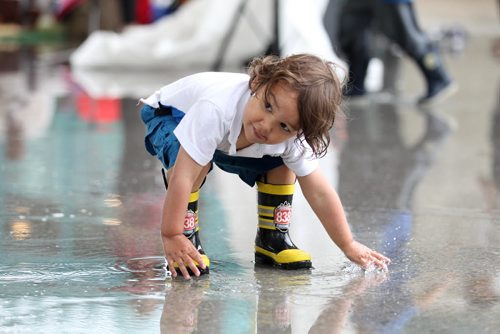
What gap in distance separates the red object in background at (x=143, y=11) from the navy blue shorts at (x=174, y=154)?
363 inches

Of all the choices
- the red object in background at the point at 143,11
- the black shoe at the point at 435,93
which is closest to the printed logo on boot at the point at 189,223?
the black shoe at the point at 435,93

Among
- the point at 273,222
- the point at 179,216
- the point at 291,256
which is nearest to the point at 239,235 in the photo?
the point at 273,222

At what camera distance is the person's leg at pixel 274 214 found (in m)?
3.64

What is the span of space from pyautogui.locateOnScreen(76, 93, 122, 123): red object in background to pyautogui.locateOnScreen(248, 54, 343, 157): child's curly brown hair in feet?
12.4

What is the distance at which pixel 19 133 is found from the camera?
20.6ft

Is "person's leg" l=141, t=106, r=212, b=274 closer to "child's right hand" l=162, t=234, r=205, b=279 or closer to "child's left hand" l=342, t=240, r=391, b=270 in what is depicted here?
"child's right hand" l=162, t=234, r=205, b=279

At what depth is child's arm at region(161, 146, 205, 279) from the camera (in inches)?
130

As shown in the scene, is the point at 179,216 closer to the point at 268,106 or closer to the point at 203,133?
the point at 203,133

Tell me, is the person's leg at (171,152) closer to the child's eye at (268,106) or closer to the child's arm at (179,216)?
the child's arm at (179,216)

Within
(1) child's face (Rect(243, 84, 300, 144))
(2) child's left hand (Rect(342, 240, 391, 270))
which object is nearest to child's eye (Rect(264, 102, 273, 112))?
(1) child's face (Rect(243, 84, 300, 144))

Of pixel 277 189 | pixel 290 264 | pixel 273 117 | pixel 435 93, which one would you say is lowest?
pixel 290 264

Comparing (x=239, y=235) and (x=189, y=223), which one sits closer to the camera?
(x=189, y=223)

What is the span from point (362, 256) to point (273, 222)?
335 millimetres

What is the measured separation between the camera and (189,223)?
3.52m
